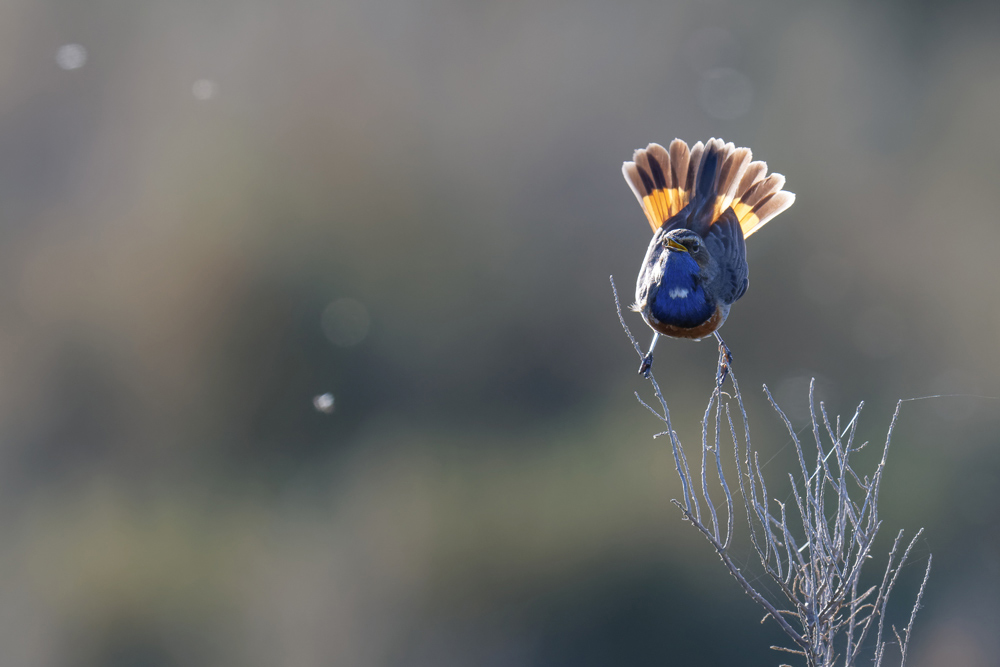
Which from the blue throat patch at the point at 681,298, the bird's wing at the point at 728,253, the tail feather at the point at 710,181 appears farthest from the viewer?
the tail feather at the point at 710,181

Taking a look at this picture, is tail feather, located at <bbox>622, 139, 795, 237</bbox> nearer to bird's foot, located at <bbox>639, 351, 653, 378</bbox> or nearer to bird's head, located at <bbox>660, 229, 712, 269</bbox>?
bird's head, located at <bbox>660, 229, 712, 269</bbox>

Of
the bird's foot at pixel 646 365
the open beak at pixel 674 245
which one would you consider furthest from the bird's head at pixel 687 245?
the bird's foot at pixel 646 365

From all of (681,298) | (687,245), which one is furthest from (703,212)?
(681,298)

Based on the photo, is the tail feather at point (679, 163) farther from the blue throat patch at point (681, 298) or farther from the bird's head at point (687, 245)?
the blue throat patch at point (681, 298)

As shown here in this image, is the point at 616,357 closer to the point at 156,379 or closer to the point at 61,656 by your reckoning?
the point at 156,379

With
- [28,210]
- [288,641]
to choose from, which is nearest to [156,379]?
[28,210]

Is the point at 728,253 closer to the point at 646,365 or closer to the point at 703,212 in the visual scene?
the point at 703,212

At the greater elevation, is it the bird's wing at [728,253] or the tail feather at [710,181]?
the tail feather at [710,181]
